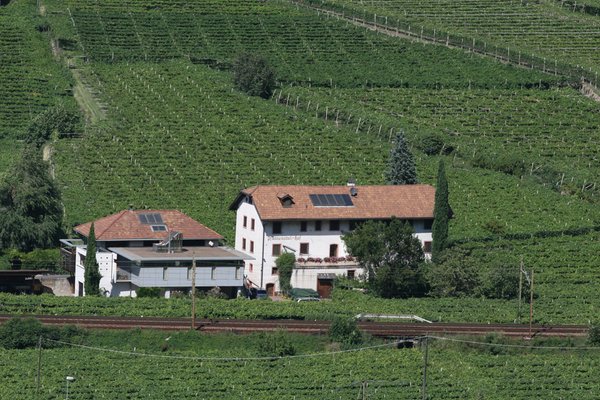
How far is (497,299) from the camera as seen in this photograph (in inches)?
3979

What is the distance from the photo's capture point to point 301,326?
3637 inches

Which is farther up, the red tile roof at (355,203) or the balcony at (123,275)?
the red tile roof at (355,203)

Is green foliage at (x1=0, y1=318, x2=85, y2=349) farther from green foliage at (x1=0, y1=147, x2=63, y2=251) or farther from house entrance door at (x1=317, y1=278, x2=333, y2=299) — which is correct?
green foliage at (x1=0, y1=147, x2=63, y2=251)

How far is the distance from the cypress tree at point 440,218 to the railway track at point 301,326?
11.3m

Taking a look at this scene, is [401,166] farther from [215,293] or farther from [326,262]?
[215,293]

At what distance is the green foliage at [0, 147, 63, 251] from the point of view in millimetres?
108062

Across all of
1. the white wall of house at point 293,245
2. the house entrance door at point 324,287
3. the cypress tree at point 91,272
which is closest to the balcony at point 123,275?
the cypress tree at point 91,272

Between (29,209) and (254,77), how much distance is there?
37832 mm

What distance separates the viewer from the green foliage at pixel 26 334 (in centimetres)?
8669

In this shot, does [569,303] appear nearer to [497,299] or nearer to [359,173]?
[497,299]

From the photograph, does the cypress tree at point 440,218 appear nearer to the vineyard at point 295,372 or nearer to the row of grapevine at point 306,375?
the vineyard at point 295,372

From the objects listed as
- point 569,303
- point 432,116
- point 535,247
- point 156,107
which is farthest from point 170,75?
point 569,303

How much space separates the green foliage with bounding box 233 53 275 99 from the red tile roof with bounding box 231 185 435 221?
34206mm

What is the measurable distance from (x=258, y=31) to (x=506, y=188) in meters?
43.5
